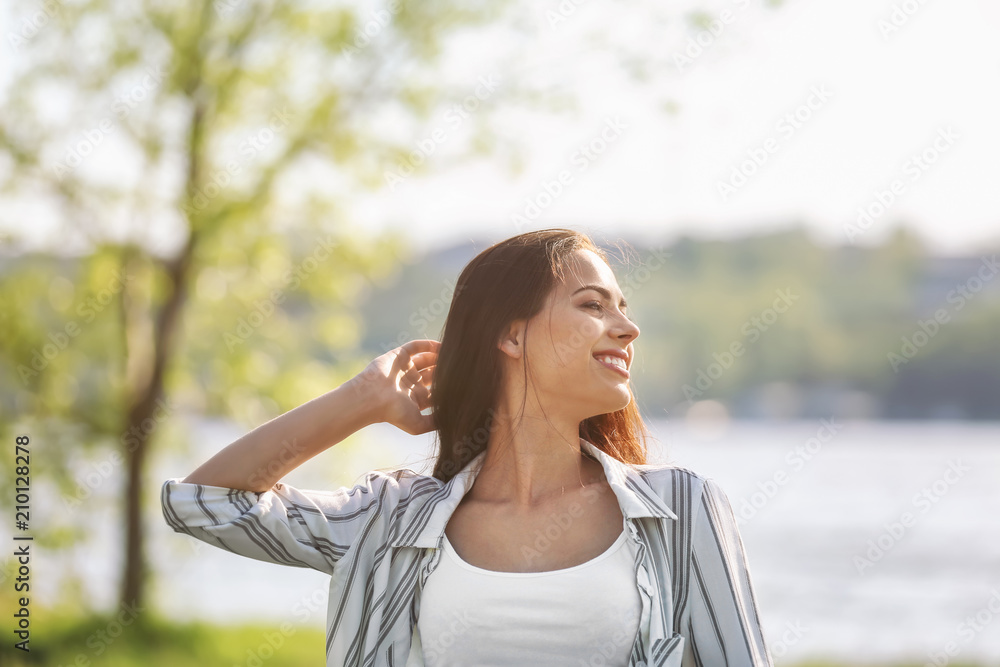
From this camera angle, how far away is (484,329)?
2.26m

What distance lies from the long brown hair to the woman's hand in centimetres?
5

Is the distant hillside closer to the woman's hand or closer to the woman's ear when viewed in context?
the woman's hand

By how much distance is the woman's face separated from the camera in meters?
2.13

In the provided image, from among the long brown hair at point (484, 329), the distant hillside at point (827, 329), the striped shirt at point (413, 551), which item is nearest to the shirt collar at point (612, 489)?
the striped shirt at point (413, 551)

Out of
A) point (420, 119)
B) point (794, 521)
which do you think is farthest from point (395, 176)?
point (794, 521)

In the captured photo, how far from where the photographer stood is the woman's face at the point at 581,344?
6.98 ft

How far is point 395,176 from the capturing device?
636 cm

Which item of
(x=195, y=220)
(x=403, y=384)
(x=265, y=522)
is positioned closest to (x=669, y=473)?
(x=403, y=384)

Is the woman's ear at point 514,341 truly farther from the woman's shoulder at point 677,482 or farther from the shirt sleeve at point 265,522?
the shirt sleeve at point 265,522

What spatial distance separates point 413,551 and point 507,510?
0.78 ft

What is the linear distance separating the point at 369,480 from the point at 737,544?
0.88 m

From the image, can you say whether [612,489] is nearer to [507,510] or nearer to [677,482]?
[677,482]

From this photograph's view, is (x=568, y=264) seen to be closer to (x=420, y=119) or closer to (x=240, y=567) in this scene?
(x=420, y=119)

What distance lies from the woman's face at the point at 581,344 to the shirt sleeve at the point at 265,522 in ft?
1.77
